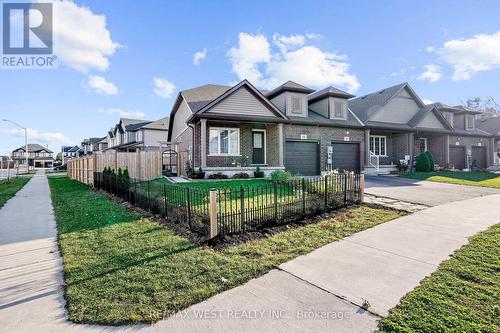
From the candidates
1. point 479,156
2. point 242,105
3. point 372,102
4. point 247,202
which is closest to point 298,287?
point 247,202

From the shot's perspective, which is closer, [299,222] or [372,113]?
[299,222]

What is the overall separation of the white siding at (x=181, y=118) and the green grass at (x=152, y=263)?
12401mm

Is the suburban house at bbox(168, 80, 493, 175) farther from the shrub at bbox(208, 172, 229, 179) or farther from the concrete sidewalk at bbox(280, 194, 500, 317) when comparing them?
the concrete sidewalk at bbox(280, 194, 500, 317)

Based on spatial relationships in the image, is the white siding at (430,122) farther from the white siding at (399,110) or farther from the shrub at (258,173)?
the shrub at (258,173)

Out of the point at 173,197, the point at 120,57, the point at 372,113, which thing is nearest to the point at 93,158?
the point at 120,57

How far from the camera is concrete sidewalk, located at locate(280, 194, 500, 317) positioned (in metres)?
3.54

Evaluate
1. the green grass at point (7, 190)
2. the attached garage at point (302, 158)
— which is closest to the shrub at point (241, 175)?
the attached garage at point (302, 158)

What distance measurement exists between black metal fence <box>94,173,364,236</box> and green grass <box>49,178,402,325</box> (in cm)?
63

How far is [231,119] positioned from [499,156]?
3265 cm

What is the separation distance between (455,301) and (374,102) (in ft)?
Answer: 74.1

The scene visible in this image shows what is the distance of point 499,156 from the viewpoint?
29.3 metres

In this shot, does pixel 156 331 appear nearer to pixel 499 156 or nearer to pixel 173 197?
pixel 173 197

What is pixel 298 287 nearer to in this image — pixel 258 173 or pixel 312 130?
pixel 258 173

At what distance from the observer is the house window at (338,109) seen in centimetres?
1995
